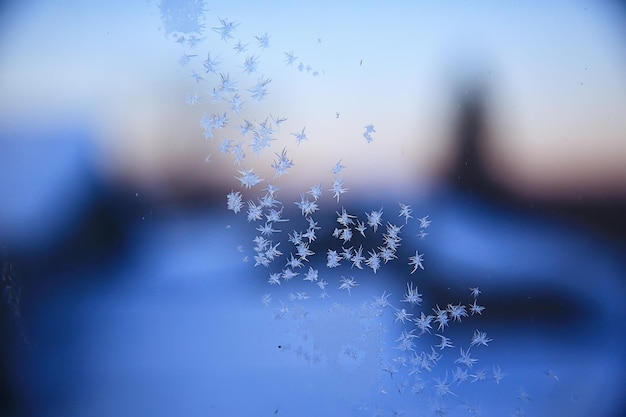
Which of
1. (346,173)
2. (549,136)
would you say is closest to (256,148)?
(346,173)

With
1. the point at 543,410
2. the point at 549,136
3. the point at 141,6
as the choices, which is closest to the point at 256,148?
the point at 141,6

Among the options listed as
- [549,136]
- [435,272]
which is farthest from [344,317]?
[549,136]

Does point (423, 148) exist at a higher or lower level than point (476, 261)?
higher

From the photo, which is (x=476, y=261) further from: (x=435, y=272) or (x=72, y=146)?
(x=72, y=146)

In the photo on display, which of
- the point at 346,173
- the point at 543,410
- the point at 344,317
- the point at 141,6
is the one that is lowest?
the point at 543,410

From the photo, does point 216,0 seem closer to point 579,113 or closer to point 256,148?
point 256,148

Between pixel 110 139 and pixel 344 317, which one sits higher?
pixel 110 139

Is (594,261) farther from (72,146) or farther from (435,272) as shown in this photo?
(72,146)
